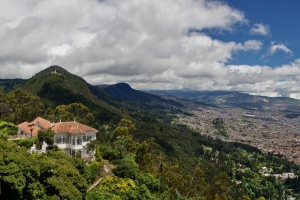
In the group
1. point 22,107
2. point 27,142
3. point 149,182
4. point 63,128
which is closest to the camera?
point 27,142

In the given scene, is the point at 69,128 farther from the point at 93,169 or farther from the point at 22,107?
the point at 22,107

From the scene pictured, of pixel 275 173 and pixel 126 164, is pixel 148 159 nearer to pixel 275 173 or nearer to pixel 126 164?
pixel 126 164

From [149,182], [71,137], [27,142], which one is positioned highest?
[71,137]

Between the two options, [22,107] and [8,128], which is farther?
[22,107]

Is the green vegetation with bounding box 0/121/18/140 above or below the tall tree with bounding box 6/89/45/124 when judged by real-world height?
below

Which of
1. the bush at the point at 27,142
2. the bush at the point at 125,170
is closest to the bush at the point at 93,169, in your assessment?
the bush at the point at 125,170

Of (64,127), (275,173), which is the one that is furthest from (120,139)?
(275,173)

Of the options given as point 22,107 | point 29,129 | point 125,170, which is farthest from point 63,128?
point 22,107

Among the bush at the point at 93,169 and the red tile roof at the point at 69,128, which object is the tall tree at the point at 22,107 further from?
the bush at the point at 93,169

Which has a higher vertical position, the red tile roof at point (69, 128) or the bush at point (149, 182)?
the red tile roof at point (69, 128)

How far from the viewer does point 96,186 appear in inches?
1176

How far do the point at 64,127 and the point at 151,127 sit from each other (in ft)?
419

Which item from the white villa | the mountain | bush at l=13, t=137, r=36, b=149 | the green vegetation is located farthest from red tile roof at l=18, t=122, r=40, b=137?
the mountain

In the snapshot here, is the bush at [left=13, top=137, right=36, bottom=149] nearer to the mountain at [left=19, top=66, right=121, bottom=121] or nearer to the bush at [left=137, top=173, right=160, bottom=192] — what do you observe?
the bush at [left=137, top=173, right=160, bottom=192]
